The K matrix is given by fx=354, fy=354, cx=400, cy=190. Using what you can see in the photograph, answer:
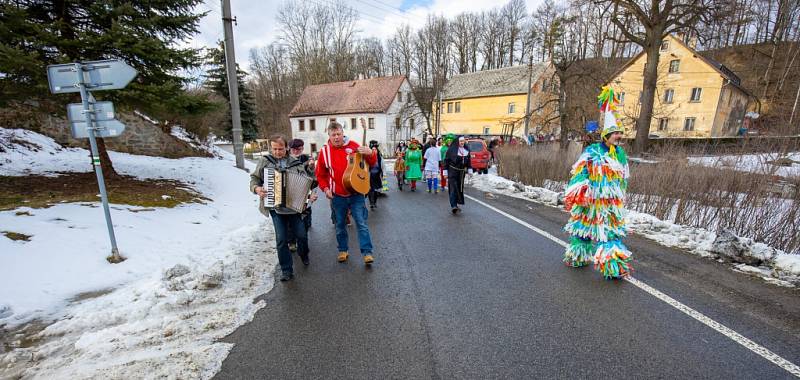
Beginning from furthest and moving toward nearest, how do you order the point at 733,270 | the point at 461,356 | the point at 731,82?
the point at 731,82, the point at 733,270, the point at 461,356

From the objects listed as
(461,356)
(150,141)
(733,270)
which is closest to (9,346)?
(461,356)

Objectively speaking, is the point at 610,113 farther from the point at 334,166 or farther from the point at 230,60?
the point at 230,60

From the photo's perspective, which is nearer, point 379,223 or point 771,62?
point 379,223

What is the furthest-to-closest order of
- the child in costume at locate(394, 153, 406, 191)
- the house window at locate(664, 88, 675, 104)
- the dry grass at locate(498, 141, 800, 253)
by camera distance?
the house window at locate(664, 88, 675, 104) < the child in costume at locate(394, 153, 406, 191) < the dry grass at locate(498, 141, 800, 253)

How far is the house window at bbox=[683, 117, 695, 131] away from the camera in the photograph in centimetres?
3494

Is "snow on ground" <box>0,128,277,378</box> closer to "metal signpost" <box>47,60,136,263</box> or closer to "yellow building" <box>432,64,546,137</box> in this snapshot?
"metal signpost" <box>47,60,136,263</box>

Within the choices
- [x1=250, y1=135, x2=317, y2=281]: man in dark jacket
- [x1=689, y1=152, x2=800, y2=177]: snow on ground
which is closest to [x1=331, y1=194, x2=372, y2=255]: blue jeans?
[x1=250, y1=135, x2=317, y2=281]: man in dark jacket

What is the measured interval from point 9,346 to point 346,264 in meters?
3.18

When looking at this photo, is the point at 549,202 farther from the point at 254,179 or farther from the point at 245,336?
the point at 245,336

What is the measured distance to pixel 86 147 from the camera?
40.3ft

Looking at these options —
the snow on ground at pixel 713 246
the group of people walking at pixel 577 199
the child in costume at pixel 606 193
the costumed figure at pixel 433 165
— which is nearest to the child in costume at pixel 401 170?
the costumed figure at pixel 433 165

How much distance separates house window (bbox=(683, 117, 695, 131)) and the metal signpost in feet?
147

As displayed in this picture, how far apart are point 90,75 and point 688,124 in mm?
45172

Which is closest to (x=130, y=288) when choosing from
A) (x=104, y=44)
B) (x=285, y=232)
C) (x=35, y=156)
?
(x=285, y=232)
